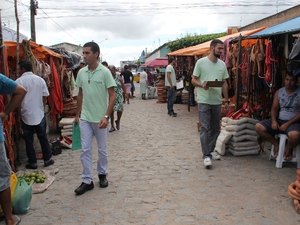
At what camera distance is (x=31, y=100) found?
6.20 metres

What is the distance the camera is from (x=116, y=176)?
5.77m

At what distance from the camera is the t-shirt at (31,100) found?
243 inches

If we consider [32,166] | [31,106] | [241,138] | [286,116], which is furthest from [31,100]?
[286,116]

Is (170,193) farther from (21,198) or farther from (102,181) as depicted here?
(21,198)

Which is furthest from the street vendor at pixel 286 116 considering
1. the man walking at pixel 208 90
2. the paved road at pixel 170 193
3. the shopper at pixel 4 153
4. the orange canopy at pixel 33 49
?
the orange canopy at pixel 33 49

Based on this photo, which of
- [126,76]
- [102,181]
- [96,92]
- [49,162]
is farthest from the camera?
[126,76]

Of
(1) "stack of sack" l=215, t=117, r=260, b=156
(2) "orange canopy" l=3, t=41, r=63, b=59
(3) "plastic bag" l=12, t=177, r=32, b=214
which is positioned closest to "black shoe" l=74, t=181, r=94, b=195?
(3) "plastic bag" l=12, t=177, r=32, b=214

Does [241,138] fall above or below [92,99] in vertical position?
below

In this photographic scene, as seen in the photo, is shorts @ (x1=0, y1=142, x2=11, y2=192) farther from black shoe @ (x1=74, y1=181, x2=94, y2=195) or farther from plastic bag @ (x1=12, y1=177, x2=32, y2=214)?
black shoe @ (x1=74, y1=181, x2=94, y2=195)

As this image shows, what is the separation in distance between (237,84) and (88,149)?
4268 mm

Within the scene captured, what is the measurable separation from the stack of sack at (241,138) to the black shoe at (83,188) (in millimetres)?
2754

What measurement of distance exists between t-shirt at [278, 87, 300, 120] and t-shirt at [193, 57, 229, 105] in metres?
1.00

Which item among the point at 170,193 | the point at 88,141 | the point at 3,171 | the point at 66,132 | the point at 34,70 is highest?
the point at 34,70

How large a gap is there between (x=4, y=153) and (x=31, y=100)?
252cm
